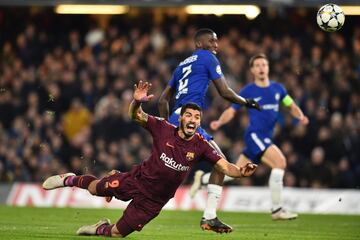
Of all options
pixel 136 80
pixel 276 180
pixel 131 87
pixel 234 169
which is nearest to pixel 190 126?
pixel 234 169

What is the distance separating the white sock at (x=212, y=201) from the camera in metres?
11.7

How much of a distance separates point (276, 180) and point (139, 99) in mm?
5368

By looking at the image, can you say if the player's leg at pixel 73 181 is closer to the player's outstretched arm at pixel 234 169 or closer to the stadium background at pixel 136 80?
the player's outstretched arm at pixel 234 169

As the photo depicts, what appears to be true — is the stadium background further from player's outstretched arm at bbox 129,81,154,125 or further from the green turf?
player's outstretched arm at bbox 129,81,154,125

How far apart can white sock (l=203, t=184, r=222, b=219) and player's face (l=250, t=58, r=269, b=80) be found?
3451 mm

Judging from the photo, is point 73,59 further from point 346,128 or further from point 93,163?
point 346,128

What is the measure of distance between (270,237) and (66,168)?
380 inches

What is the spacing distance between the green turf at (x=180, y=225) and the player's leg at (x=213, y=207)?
4.9 inches

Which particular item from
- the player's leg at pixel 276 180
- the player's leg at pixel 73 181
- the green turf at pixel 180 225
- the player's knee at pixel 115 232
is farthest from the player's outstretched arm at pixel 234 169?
the player's leg at pixel 276 180

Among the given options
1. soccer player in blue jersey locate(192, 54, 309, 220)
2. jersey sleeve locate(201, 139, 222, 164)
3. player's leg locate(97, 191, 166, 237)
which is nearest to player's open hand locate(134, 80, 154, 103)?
jersey sleeve locate(201, 139, 222, 164)

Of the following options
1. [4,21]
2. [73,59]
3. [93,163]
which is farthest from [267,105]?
[4,21]

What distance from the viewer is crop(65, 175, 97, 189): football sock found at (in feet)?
35.3

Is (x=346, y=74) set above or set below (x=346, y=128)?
above

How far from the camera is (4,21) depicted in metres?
24.0
